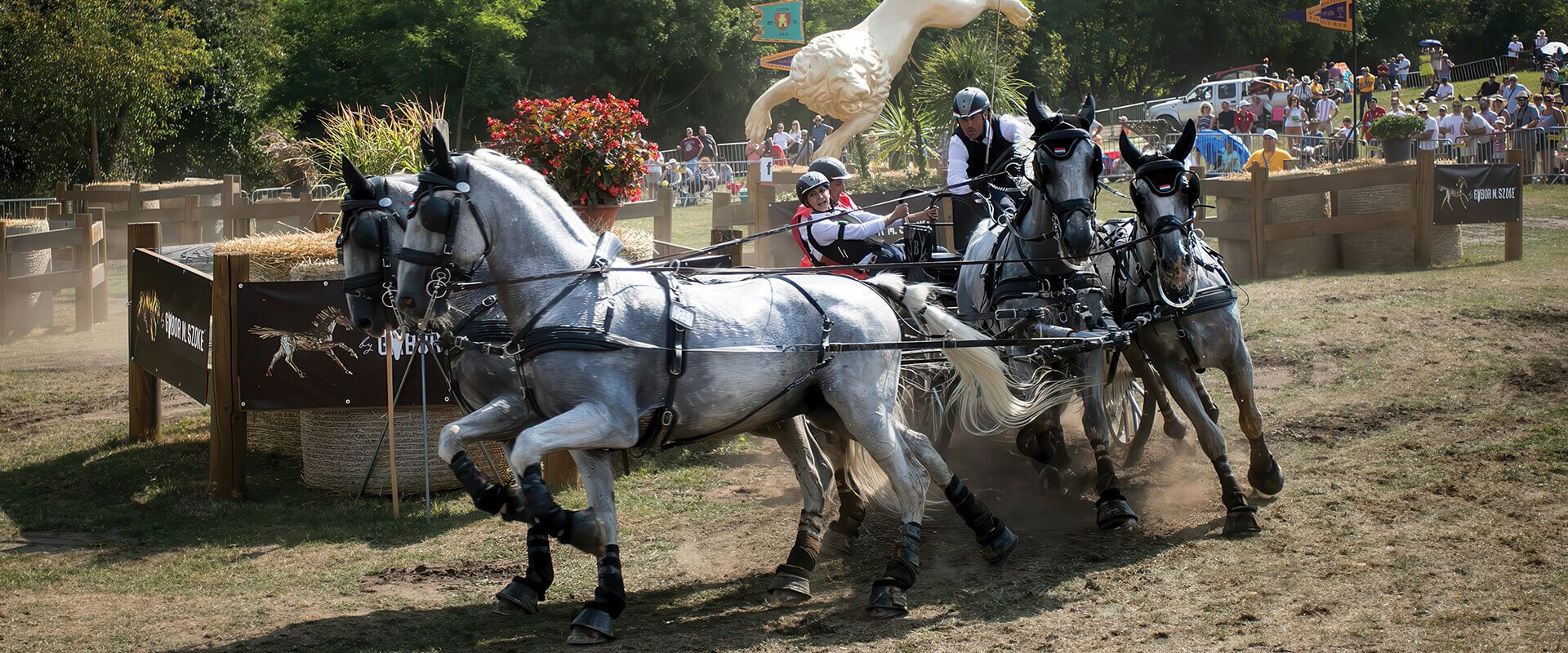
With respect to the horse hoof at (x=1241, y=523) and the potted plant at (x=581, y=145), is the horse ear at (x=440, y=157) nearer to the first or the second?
the potted plant at (x=581, y=145)

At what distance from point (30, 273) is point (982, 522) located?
13.0m

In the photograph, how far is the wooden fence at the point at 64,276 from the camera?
1449 centimetres

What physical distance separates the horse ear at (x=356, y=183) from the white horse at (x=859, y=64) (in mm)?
11744

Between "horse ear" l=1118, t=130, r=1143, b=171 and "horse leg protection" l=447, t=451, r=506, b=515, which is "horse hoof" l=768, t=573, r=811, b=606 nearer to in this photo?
"horse leg protection" l=447, t=451, r=506, b=515

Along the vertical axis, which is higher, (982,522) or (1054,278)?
(1054,278)

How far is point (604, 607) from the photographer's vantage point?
562 cm

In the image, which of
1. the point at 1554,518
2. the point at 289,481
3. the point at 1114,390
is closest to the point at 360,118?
the point at 289,481

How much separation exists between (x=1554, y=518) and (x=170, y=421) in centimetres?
987

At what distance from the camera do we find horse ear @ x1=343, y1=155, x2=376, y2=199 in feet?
18.2

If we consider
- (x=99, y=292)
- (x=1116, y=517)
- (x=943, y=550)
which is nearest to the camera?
(x=943, y=550)

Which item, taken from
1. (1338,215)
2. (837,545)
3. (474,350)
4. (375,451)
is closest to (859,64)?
(1338,215)

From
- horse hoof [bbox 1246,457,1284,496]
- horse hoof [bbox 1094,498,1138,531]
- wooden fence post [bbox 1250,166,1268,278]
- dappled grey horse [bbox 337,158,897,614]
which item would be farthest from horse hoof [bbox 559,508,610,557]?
wooden fence post [bbox 1250,166,1268,278]

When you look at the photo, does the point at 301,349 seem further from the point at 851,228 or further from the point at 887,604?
the point at 887,604

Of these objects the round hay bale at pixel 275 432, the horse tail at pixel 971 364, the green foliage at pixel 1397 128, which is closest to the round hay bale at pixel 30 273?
the round hay bale at pixel 275 432
